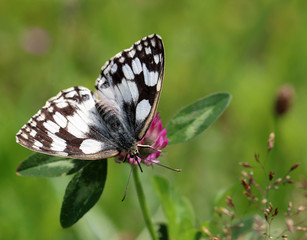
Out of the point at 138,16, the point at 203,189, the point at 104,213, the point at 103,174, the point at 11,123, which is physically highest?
the point at 138,16

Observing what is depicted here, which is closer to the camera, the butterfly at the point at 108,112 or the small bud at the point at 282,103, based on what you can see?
the butterfly at the point at 108,112

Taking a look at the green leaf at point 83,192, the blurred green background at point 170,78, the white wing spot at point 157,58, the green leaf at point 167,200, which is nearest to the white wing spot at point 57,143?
the green leaf at point 83,192

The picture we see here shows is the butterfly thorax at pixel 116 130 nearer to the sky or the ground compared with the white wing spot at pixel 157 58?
nearer to the ground

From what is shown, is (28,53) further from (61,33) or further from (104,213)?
(104,213)

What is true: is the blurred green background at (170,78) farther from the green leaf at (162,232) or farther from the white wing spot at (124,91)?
the white wing spot at (124,91)

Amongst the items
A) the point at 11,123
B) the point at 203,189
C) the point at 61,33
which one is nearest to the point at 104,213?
the point at 203,189

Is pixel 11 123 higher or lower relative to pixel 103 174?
higher

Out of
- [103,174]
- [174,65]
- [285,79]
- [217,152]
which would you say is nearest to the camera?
[103,174]

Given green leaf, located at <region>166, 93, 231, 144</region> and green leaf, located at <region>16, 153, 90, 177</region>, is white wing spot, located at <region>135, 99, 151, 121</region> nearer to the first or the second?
green leaf, located at <region>166, 93, 231, 144</region>
